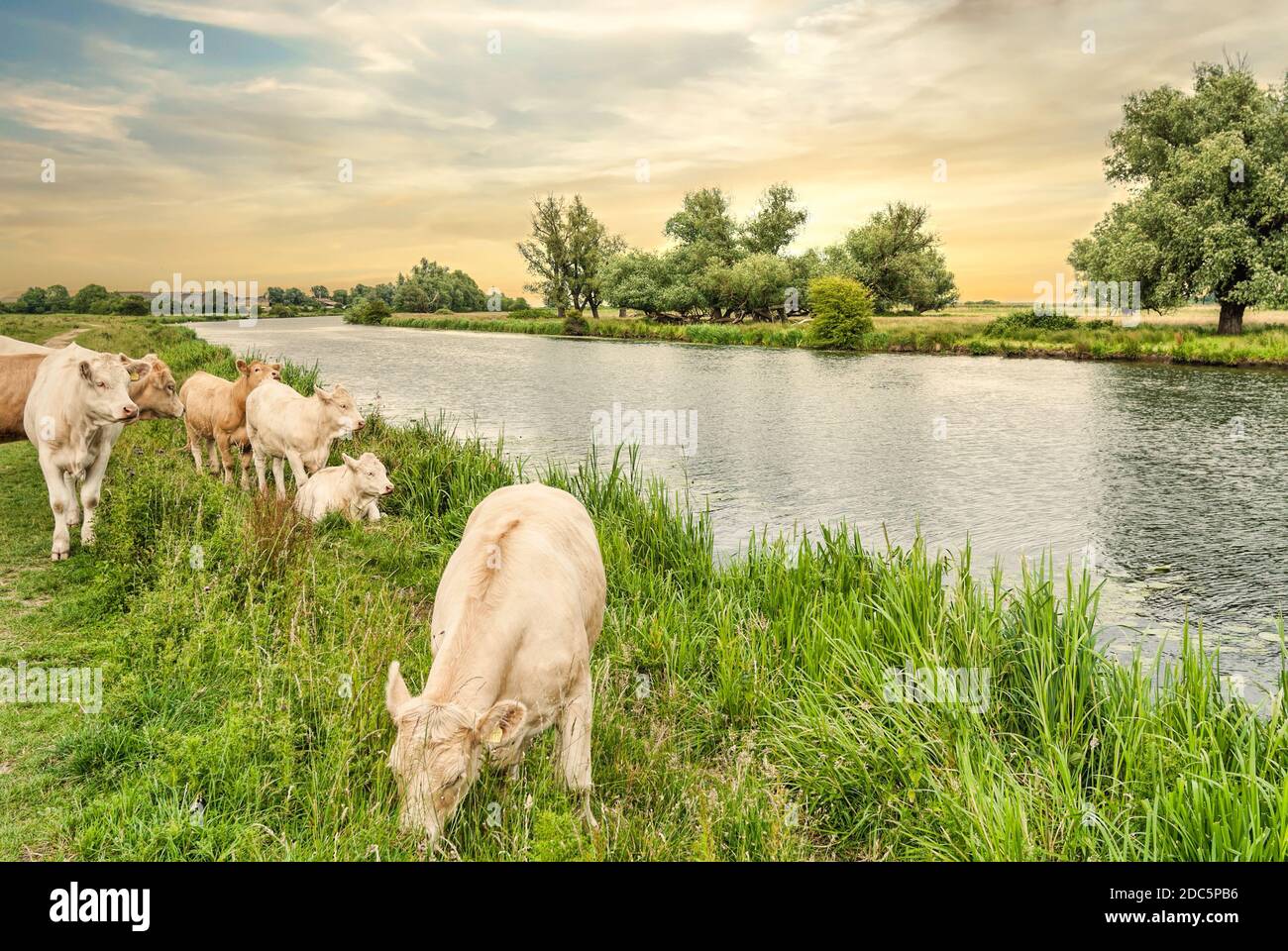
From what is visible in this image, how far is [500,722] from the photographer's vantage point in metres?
3.12

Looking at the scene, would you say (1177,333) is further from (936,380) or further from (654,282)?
(654,282)

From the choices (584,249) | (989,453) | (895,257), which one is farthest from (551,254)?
(989,453)

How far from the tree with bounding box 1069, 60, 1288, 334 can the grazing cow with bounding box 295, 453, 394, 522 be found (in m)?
36.8

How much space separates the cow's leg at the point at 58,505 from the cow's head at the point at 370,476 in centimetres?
271

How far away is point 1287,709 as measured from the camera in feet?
16.1

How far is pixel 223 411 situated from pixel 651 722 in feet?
27.8

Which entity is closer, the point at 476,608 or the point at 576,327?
the point at 476,608

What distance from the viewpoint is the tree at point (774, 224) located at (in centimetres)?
7500

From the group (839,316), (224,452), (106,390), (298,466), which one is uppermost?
(839,316)

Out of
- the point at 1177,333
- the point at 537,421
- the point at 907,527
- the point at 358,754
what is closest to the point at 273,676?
the point at 358,754

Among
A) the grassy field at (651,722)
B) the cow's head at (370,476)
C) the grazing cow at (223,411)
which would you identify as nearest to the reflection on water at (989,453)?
the grassy field at (651,722)

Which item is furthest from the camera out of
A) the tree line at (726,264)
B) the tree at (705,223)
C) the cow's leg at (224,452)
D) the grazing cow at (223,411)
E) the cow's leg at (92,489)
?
the tree at (705,223)

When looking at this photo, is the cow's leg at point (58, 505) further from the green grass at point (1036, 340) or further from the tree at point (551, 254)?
the tree at point (551, 254)

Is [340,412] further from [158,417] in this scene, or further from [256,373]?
[158,417]
